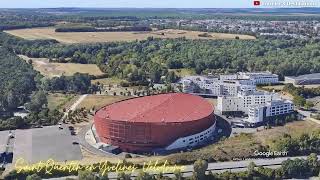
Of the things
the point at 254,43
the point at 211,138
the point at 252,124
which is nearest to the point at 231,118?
the point at 252,124

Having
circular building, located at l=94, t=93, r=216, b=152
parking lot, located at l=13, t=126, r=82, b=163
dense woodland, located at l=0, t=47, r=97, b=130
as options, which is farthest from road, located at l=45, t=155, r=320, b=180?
dense woodland, located at l=0, t=47, r=97, b=130

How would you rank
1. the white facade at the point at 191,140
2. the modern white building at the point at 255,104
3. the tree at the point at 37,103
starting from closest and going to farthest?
the white facade at the point at 191,140, the modern white building at the point at 255,104, the tree at the point at 37,103

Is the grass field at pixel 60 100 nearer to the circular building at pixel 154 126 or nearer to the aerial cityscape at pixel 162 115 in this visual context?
the aerial cityscape at pixel 162 115

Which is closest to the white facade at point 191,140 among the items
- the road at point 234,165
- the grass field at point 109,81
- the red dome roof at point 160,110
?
the red dome roof at point 160,110

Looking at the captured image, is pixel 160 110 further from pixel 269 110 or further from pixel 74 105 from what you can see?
pixel 74 105

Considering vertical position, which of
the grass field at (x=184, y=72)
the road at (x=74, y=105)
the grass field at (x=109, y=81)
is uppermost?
the road at (x=74, y=105)

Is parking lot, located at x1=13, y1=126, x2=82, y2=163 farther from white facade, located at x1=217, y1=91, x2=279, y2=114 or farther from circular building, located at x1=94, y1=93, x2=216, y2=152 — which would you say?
white facade, located at x1=217, y1=91, x2=279, y2=114
